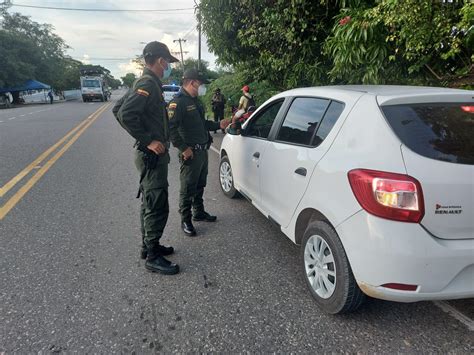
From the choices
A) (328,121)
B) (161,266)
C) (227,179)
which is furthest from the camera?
(227,179)

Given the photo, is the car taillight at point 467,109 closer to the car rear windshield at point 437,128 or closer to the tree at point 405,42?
the car rear windshield at point 437,128

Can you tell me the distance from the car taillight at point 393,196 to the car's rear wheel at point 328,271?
0.40 metres

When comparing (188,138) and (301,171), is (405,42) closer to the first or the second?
(301,171)

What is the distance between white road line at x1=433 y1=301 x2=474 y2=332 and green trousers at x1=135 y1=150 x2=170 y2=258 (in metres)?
2.32

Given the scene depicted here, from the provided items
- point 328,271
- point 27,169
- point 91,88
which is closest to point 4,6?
point 91,88

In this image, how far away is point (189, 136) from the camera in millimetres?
3805

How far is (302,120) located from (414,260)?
1.51 meters

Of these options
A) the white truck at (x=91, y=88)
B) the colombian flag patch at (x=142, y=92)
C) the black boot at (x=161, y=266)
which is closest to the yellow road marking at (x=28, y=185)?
the black boot at (x=161, y=266)

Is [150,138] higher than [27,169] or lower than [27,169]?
higher

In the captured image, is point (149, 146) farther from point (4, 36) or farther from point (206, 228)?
point (4, 36)

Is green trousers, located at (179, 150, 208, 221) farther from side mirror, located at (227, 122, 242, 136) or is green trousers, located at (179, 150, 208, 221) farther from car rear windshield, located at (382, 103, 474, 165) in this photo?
car rear windshield, located at (382, 103, 474, 165)

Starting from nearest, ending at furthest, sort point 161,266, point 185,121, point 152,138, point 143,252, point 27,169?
point 152,138 → point 161,266 → point 143,252 → point 185,121 → point 27,169

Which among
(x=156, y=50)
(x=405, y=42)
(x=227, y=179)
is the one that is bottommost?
(x=227, y=179)

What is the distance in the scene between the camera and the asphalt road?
226 centimetres
